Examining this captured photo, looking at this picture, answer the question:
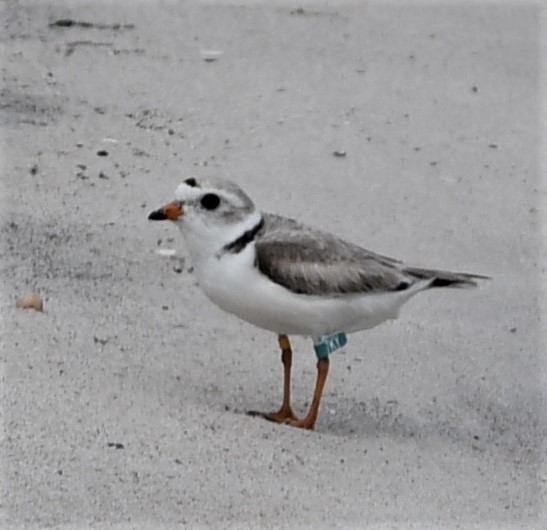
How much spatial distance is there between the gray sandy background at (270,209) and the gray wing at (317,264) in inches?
19.3

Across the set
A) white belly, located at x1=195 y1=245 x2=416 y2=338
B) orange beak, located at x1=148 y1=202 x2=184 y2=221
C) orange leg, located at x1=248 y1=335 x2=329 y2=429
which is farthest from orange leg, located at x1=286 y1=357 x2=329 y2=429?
orange beak, located at x1=148 y1=202 x2=184 y2=221

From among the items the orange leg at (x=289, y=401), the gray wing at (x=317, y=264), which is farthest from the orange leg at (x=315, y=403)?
the gray wing at (x=317, y=264)

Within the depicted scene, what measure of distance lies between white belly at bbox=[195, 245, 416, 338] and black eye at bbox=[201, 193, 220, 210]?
0.16m

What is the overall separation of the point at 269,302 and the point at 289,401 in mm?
419

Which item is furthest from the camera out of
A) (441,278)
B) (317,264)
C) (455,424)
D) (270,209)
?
(270,209)

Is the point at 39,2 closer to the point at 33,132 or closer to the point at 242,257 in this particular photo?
the point at 33,132

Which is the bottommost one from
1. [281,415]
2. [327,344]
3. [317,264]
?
[281,415]

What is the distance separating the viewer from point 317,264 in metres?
4.92

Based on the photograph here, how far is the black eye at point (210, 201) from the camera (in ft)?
15.9

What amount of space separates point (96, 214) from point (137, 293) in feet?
2.70

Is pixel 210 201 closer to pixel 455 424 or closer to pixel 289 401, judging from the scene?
pixel 289 401

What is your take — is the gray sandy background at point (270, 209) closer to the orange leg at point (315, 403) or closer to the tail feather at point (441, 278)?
the orange leg at point (315, 403)

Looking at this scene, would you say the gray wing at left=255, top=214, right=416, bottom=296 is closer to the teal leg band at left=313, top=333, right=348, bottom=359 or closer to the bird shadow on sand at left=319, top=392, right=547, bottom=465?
the teal leg band at left=313, top=333, right=348, bottom=359

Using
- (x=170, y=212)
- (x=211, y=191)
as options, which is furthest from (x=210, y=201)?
(x=170, y=212)
